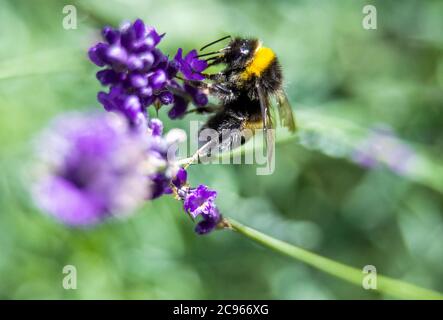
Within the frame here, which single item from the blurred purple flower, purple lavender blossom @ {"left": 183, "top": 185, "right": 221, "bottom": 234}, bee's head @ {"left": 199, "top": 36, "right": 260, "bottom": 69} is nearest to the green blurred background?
the blurred purple flower

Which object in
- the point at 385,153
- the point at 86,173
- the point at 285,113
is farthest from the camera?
the point at 385,153

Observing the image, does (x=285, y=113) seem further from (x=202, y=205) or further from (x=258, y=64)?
(x=202, y=205)

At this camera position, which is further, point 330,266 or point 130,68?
point 330,266

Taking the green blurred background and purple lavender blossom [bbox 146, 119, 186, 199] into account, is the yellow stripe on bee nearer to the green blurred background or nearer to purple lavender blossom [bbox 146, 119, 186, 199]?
purple lavender blossom [bbox 146, 119, 186, 199]

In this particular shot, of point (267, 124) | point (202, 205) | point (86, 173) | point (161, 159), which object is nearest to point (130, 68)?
point (161, 159)

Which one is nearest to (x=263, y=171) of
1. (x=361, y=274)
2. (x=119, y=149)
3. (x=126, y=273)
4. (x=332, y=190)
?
(x=332, y=190)
